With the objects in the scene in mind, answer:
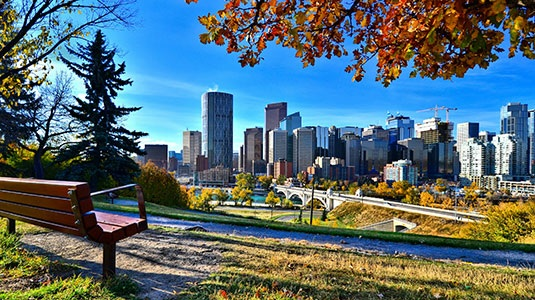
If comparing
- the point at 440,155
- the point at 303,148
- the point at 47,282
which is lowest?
the point at 47,282

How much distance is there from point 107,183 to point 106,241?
1889 centimetres

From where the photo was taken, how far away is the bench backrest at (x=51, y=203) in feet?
8.20

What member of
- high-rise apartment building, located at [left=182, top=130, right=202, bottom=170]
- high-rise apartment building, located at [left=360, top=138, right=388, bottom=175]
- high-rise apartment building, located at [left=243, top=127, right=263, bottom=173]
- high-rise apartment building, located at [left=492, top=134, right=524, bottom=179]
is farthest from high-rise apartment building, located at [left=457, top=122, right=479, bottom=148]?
high-rise apartment building, located at [left=182, top=130, right=202, bottom=170]

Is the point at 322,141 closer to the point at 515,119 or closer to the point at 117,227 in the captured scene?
the point at 515,119

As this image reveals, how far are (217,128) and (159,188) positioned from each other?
130 metres

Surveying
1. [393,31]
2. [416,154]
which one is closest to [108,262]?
[393,31]

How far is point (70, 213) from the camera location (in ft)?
8.59

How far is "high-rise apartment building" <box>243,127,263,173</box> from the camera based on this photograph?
151 meters

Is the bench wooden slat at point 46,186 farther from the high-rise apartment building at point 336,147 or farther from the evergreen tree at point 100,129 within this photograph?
the high-rise apartment building at point 336,147

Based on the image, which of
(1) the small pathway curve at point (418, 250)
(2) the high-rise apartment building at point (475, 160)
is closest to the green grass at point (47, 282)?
(1) the small pathway curve at point (418, 250)

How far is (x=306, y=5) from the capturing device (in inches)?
90.3

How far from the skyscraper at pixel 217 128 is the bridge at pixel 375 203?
60888 millimetres

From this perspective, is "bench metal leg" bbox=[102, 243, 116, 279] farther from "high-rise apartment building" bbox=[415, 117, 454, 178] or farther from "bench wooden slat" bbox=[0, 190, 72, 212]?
"high-rise apartment building" bbox=[415, 117, 454, 178]

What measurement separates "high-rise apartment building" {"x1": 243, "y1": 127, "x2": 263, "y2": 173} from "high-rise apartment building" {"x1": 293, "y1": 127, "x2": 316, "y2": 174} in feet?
104
